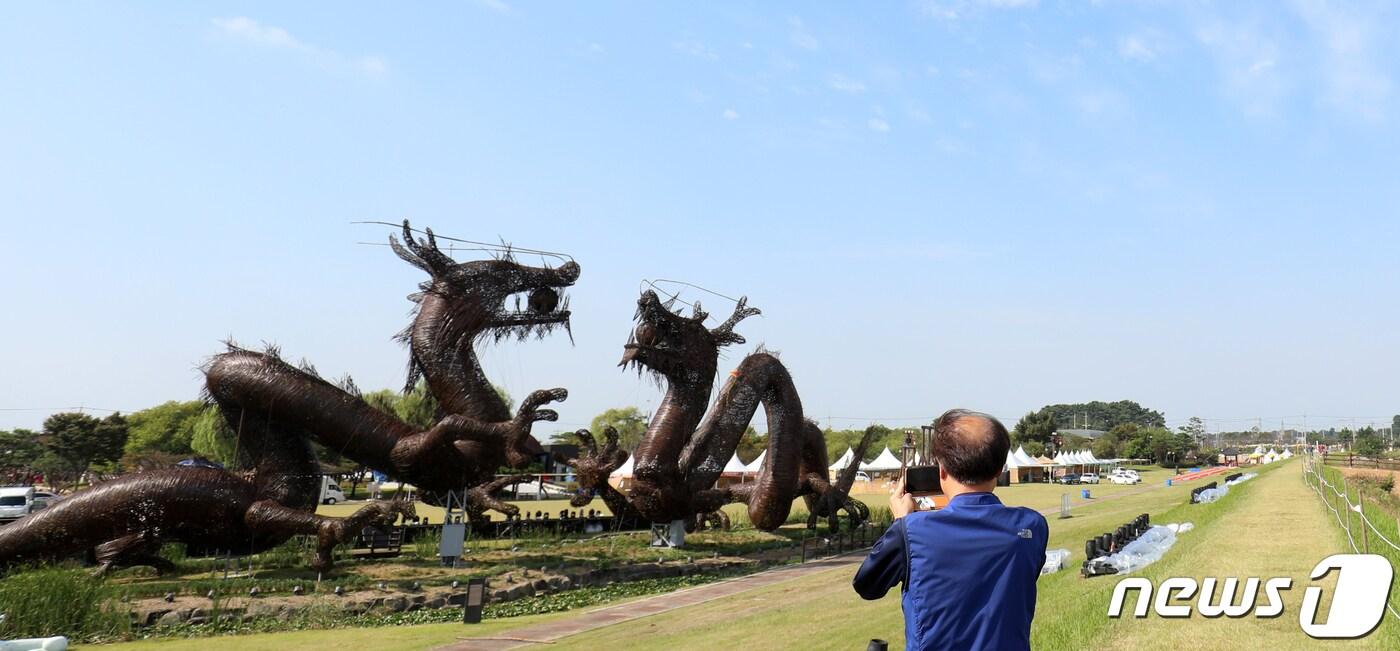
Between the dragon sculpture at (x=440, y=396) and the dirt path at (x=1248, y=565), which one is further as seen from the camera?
the dragon sculpture at (x=440, y=396)

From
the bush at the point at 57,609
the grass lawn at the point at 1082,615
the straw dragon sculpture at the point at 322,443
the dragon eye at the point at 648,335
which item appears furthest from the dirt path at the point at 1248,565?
the dragon eye at the point at 648,335

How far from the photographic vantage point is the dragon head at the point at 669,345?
2178 cm

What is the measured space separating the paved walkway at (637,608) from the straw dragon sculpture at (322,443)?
4.18m

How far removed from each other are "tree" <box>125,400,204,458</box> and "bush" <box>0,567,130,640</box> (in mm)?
52966

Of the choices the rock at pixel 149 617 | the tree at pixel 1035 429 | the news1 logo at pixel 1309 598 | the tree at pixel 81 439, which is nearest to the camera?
the news1 logo at pixel 1309 598

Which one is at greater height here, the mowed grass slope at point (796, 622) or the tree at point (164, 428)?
the tree at point (164, 428)

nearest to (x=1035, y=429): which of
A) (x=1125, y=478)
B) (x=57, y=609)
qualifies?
(x=1125, y=478)

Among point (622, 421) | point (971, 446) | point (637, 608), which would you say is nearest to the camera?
point (971, 446)

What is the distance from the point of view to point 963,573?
2.60 meters

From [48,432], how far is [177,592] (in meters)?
46.0

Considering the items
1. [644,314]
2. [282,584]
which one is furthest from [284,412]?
[644,314]

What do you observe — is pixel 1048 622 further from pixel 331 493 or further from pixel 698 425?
pixel 331 493

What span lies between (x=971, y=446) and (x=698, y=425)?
64.4 ft

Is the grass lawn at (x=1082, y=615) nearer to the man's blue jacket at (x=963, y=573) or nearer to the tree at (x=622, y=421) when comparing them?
the man's blue jacket at (x=963, y=573)
